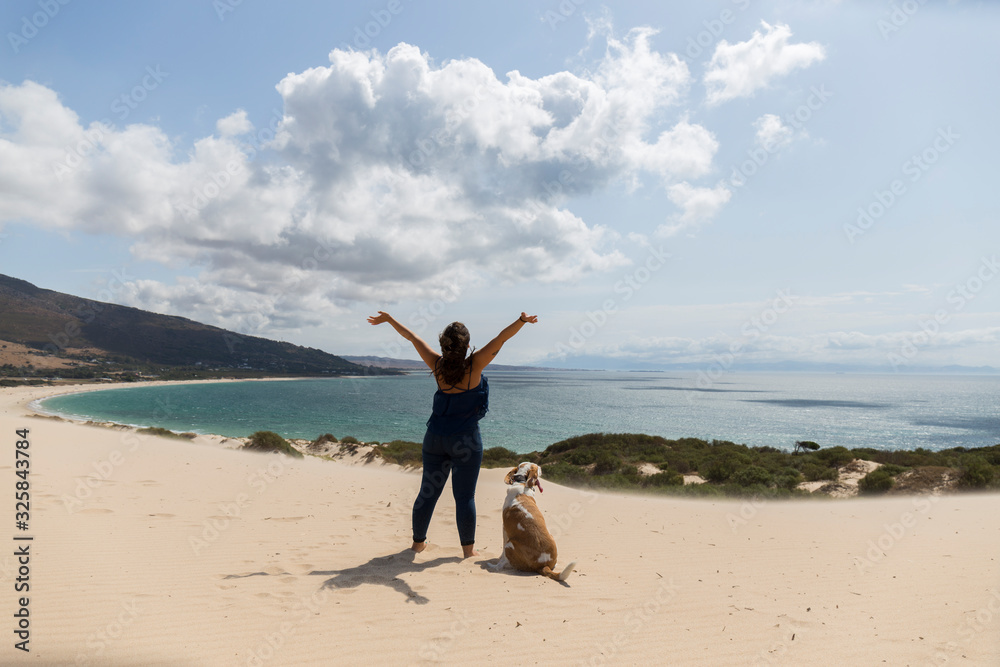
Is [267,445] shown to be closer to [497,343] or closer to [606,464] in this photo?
[606,464]

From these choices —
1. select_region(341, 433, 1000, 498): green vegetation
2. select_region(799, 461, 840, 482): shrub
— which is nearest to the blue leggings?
select_region(341, 433, 1000, 498): green vegetation

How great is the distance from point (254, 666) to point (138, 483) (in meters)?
8.38

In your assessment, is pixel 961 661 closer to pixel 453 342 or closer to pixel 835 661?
pixel 835 661

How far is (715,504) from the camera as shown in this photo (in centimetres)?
1007

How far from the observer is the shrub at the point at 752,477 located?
13.6 meters

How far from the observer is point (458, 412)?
466 cm

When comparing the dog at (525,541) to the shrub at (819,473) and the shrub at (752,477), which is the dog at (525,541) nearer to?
the shrub at (752,477)

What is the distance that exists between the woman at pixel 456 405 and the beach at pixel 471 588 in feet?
2.96

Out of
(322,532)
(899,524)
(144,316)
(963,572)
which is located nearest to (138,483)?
(322,532)

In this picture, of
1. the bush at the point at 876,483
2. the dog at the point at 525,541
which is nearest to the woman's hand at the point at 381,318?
the dog at the point at 525,541

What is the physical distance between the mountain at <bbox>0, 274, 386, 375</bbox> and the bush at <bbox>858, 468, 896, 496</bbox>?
141789 millimetres

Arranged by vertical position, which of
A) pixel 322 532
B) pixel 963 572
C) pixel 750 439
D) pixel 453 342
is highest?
pixel 453 342

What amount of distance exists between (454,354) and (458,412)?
0.58 meters

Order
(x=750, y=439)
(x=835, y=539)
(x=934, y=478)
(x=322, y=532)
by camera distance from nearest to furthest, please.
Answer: (x=322, y=532), (x=835, y=539), (x=934, y=478), (x=750, y=439)
